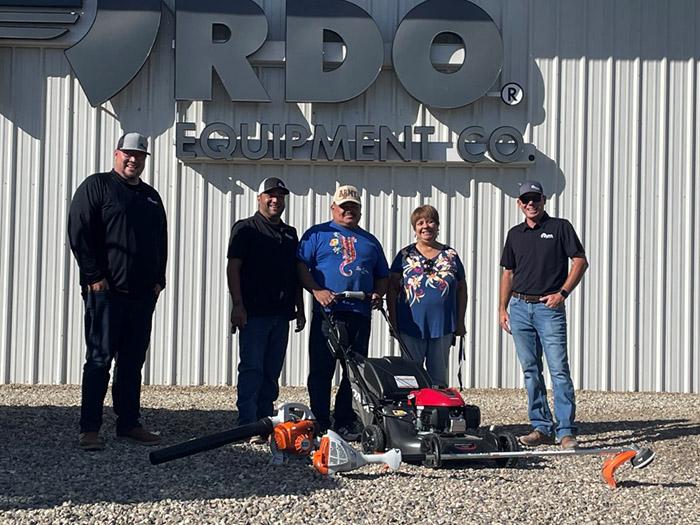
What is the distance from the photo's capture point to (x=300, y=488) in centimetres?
548

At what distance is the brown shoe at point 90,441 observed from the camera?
262 inches

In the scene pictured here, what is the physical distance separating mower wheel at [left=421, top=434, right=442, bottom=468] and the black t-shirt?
2.34 meters

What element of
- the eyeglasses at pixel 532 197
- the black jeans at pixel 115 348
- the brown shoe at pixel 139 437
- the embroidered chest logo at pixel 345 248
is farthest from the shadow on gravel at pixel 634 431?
the black jeans at pixel 115 348

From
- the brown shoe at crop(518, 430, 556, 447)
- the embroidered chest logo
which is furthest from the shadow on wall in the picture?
the brown shoe at crop(518, 430, 556, 447)

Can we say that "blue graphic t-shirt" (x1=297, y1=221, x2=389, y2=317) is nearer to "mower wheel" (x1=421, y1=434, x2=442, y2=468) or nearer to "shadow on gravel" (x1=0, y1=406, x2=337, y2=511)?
"shadow on gravel" (x1=0, y1=406, x2=337, y2=511)

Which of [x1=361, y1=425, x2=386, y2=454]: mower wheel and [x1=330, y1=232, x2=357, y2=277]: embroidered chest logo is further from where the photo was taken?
[x1=330, y1=232, x2=357, y2=277]: embroidered chest logo

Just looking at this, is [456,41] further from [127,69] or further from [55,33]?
[55,33]

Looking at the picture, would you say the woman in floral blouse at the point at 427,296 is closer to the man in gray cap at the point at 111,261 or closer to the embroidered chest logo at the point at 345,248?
the embroidered chest logo at the point at 345,248

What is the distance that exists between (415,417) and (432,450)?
0.36 m

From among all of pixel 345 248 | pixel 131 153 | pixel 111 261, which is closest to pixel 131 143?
pixel 131 153

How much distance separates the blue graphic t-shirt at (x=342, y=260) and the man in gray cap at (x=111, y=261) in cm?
119

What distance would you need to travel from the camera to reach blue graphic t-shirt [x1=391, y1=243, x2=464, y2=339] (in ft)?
24.1

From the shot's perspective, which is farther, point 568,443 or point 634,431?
point 634,431

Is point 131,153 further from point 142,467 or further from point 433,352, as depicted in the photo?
point 433,352
